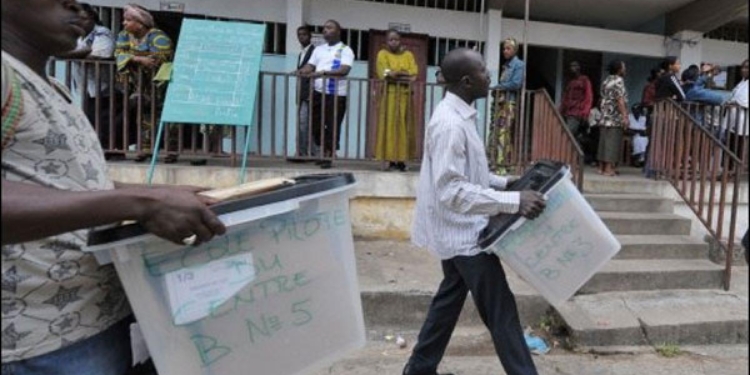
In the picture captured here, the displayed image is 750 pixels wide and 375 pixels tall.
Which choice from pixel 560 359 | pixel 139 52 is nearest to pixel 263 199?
pixel 560 359

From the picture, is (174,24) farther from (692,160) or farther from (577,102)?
(692,160)

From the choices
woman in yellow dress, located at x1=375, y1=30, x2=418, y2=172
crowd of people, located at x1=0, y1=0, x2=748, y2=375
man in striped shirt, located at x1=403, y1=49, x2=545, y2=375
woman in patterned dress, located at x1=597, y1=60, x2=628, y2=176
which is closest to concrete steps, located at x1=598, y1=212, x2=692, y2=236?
crowd of people, located at x1=0, y1=0, x2=748, y2=375

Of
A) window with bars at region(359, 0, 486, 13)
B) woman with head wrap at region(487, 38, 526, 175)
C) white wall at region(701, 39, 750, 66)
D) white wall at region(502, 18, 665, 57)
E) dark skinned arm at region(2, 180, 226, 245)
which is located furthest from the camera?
white wall at region(701, 39, 750, 66)

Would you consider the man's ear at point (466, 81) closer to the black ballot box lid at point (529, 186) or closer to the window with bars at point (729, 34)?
the black ballot box lid at point (529, 186)

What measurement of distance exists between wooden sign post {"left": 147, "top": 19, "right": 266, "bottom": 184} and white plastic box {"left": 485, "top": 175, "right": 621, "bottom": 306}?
126 inches

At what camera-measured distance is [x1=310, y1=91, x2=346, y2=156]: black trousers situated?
5977 mm

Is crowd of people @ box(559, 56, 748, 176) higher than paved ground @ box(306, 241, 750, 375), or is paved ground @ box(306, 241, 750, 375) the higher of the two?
crowd of people @ box(559, 56, 748, 176)

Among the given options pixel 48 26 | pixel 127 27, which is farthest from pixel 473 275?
pixel 127 27

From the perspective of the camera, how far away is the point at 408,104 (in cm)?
595

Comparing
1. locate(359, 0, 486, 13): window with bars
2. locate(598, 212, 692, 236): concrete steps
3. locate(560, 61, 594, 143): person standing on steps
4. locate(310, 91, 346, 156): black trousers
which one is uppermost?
locate(359, 0, 486, 13): window with bars

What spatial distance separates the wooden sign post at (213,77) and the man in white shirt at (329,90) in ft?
2.22

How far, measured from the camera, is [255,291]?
1.44 meters

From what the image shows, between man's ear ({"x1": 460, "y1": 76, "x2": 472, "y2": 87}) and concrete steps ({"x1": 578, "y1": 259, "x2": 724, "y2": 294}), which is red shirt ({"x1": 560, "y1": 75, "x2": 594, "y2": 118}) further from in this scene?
man's ear ({"x1": 460, "y1": 76, "x2": 472, "y2": 87})

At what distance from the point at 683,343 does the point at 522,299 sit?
3.58ft
